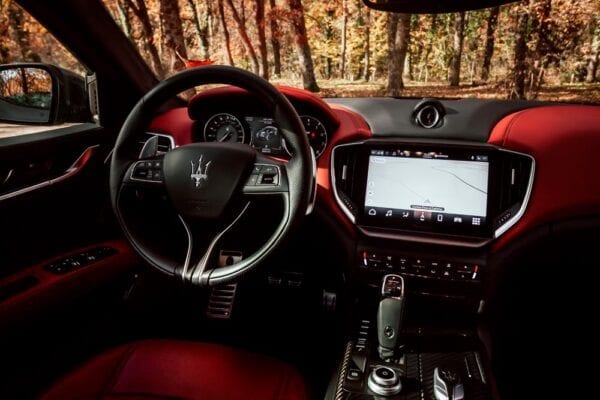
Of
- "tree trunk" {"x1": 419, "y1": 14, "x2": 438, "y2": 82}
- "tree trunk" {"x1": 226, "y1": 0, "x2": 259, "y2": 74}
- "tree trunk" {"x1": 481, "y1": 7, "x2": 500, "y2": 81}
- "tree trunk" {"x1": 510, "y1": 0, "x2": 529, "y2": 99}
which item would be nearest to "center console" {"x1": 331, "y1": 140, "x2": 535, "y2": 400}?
"tree trunk" {"x1": 510, "y1": 0, "x2": 529, "y2": 99}

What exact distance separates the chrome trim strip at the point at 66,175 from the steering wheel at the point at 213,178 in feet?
2.25

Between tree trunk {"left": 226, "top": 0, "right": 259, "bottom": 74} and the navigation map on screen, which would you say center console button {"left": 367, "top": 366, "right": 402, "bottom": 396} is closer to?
the navigation map on screen

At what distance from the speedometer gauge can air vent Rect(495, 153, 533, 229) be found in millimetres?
808

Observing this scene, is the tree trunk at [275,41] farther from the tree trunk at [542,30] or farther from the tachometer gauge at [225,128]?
the tachometer gauge at [225,128]

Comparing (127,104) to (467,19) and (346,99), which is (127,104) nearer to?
(346,99)

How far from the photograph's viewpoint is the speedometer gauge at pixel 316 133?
221 cm

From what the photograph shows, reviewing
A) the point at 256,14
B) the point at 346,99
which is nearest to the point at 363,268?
the point at 346,99

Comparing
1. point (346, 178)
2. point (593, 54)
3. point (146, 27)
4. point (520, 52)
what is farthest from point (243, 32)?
point (346, 178)

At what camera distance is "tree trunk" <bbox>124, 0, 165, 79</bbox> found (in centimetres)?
635

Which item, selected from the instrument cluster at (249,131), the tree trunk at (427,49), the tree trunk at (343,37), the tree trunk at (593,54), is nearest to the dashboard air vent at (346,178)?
the instrument cluster at (249,131)

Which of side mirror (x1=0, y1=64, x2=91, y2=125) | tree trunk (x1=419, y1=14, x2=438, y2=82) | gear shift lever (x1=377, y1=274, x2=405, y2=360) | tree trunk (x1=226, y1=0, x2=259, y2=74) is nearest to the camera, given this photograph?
gear shift lever (x1=377, y1=274, x2=405, y2=360)

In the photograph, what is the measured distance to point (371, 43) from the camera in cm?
971

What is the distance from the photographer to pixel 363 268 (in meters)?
2.24

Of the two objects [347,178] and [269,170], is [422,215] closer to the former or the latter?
[347,178]
